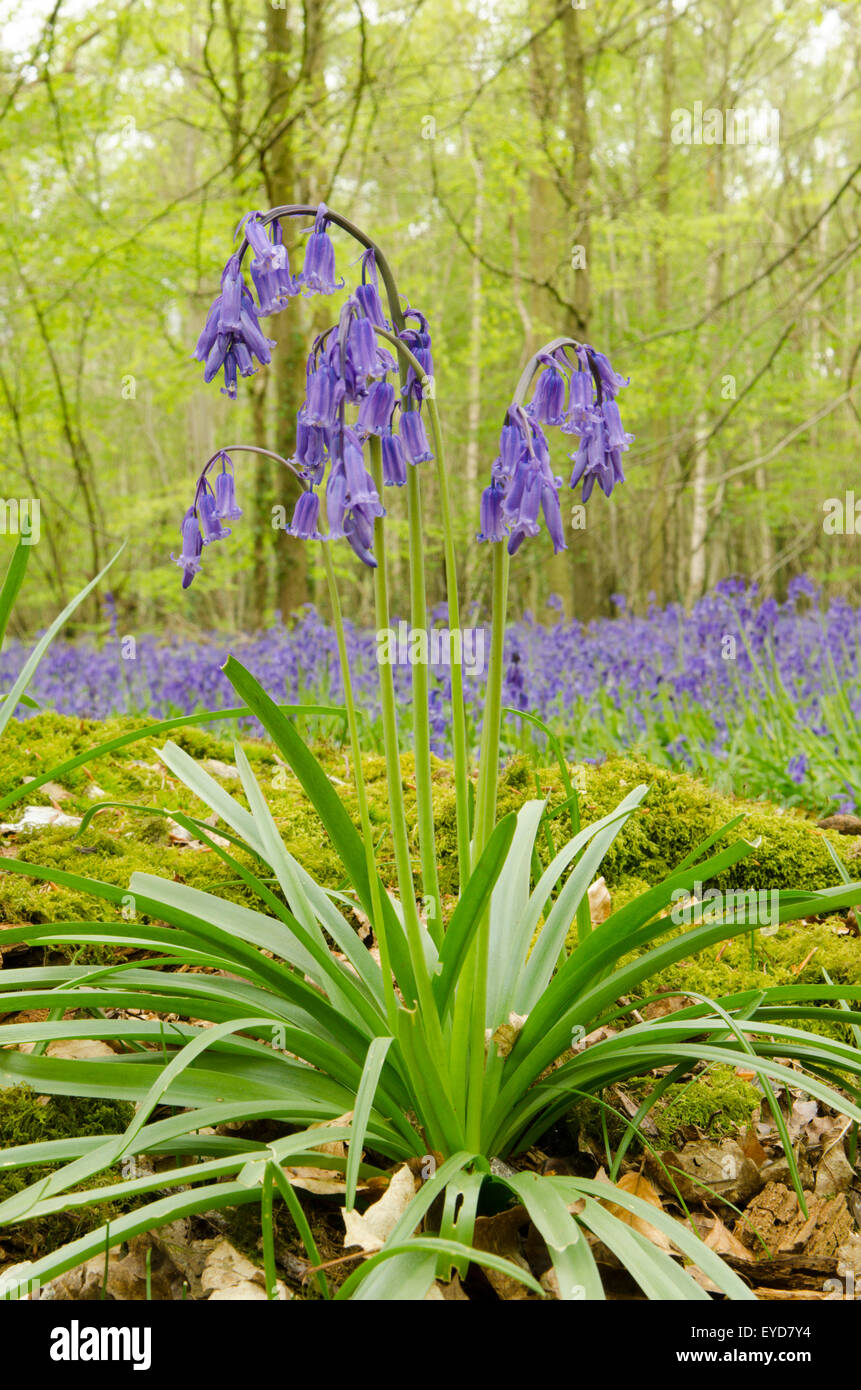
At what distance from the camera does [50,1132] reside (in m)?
1.85

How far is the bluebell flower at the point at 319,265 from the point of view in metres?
1.53

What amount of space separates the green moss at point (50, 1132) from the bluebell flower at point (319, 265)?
143 cm

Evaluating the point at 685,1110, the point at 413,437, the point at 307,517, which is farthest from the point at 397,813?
the point at 685,1110

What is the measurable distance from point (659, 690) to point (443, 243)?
67.0 ft

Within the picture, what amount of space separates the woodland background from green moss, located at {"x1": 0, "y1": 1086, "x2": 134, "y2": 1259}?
271 centimetres

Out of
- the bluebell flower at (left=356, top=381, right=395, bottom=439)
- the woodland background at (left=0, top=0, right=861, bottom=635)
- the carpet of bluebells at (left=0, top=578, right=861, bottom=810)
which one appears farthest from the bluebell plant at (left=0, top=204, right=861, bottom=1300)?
the woodland background at (left=0, top=0, right=861, bottom=635)

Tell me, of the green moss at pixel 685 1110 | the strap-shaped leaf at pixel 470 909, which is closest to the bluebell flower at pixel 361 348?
the strap-shaped leaf at pixel 470 909

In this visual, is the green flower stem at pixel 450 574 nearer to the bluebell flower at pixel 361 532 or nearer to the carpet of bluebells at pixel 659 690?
the bluebell flower at pixel 361 532

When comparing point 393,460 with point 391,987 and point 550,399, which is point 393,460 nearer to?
point 550,399

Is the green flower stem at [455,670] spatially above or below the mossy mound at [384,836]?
above

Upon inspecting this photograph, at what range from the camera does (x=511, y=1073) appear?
69.9 inches

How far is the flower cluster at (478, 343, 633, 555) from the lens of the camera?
1.51m

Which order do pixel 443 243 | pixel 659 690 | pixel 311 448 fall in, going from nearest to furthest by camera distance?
pixel 311 448 < pixel 659 690 < pixel 443 243

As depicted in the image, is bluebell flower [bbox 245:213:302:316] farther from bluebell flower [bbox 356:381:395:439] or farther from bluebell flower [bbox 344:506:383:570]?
bluebell flower [bbox 344:506:383:570]
